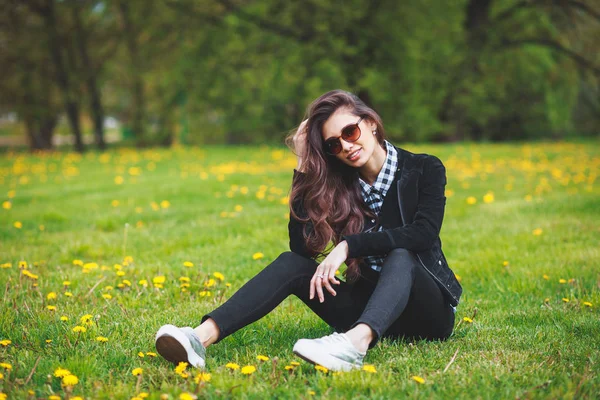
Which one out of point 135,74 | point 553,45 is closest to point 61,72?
point 135,74

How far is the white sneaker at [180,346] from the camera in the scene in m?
2.57

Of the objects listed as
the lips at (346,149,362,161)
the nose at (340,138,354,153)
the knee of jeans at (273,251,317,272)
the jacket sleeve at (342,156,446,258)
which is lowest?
the knee of jeans at (273,251,317,272)

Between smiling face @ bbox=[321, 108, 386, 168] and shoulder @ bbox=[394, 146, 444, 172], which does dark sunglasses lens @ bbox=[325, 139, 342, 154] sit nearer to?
smiling face @ bbox=[321, 108, 386, 168]

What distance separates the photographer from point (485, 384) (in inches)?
97.0

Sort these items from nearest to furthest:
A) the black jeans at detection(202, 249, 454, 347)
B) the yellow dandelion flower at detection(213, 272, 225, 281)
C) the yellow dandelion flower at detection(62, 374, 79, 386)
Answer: the yellow dandelion flower at detection(62, 374, 79, 386) < the black jeans at detection(202, 249, 454, 347) < the yellow dandelion flower at detection(213, 272, 225, 281)

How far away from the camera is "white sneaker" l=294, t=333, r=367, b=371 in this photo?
2.50 metres

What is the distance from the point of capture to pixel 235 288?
4.20 meters

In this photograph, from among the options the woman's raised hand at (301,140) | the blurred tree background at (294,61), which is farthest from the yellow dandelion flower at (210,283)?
the blurred tree background at (294,61)

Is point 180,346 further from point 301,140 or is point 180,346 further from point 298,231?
point 301,140

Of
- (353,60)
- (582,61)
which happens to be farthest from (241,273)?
(582,61)

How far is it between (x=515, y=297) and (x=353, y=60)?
1347cm

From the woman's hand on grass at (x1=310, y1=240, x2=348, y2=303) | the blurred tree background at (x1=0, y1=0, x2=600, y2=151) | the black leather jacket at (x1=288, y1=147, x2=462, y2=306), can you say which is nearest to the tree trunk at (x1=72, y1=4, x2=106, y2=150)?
the blurred tree background at (x1=0, y1=0, x2=600, y2=151)

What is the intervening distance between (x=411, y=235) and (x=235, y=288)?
1.69 meters

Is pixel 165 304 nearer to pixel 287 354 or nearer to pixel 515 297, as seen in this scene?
pixel 287 354
